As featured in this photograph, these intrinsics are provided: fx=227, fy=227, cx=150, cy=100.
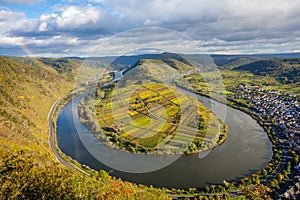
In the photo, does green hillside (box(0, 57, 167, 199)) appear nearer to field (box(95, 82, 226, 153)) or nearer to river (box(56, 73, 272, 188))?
river (box(56, 73, 272, 188))

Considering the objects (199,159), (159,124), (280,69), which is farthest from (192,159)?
(280,69)

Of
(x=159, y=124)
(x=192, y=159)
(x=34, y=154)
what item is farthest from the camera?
(x=159, y=124)

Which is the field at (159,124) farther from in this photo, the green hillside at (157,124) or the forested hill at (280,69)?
the forested hill at (280,69)

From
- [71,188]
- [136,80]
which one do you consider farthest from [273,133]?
[71,188]

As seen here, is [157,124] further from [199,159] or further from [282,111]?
[282,111]

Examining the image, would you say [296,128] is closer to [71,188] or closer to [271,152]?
[271,152]

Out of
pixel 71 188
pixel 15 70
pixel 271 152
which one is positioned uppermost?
pixel 15 70
